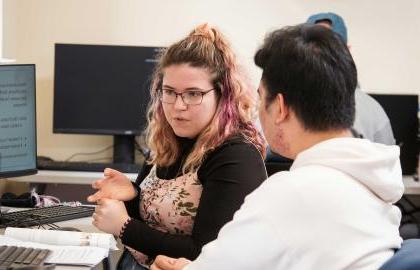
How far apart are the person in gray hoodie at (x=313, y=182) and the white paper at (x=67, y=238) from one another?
600 mm

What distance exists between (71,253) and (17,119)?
0.62 meters

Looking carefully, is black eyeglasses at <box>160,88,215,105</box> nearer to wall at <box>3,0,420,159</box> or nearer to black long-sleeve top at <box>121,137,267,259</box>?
black long-sleeve top at <box>121,137,267,259</box>

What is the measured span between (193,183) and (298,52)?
0.62 meters

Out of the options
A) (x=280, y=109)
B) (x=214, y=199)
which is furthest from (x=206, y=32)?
(x=280, y=109)

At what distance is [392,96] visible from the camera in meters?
3.88

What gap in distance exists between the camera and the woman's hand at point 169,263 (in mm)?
1539

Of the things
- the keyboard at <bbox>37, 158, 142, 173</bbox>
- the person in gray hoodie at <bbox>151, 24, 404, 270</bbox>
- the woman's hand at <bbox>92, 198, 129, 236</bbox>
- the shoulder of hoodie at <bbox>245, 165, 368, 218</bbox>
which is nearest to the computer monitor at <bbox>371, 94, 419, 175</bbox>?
the keyboard at <bbox>37, 158, 142, 173</bbox>

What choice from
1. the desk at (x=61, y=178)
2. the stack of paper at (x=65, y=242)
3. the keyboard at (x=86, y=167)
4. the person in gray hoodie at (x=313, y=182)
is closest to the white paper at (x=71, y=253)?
the stack of paper at (x=65, y=242)

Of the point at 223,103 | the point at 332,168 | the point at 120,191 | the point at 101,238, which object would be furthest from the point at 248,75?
the point at 332,168

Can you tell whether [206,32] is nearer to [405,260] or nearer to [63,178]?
[405,260]

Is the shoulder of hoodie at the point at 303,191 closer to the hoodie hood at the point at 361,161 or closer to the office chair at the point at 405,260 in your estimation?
the hoodie hood at the point at 361,161

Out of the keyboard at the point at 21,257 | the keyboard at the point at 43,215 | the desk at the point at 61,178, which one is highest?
the keyboard at the point at 21,257

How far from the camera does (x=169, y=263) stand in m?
1.55

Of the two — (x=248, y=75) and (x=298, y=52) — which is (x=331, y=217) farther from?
(x=248, y=75)
